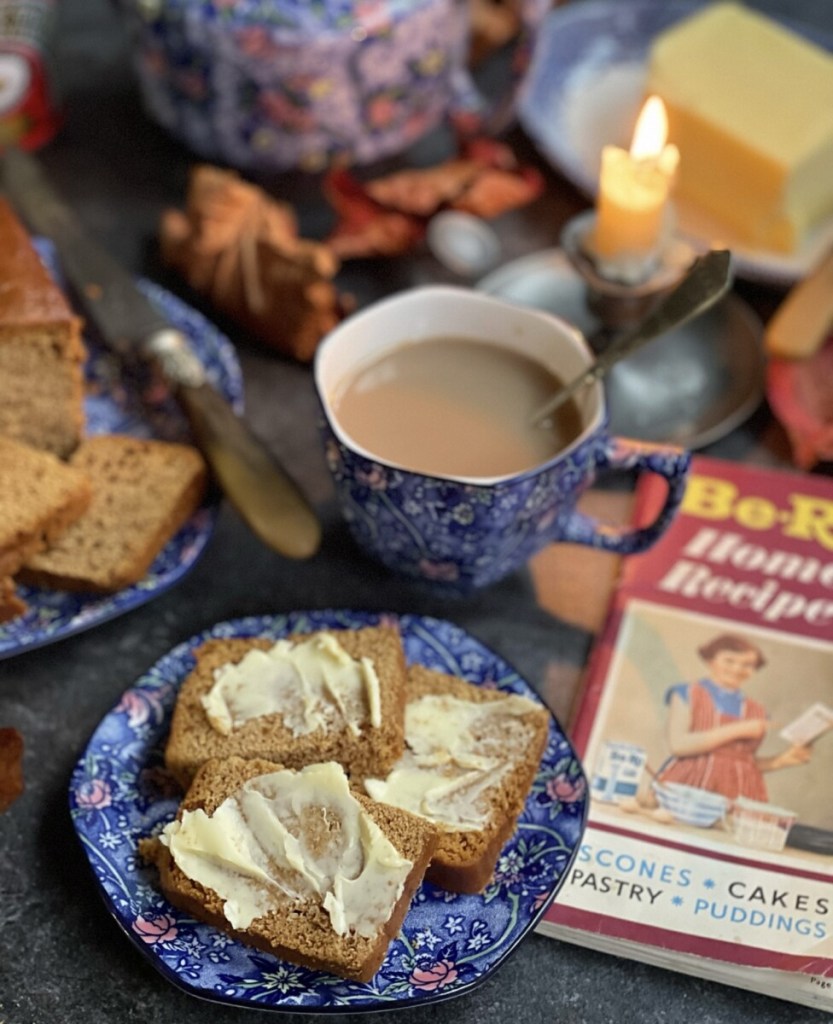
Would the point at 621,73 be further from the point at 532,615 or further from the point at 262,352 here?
the point at 532,615

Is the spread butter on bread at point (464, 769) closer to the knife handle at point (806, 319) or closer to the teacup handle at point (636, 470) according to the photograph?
the teacup handle at point (636, 470)

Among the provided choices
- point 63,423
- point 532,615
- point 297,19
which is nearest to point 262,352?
point 63,423

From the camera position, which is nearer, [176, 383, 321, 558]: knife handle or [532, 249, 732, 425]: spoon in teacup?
[532, 249, 732, 425]: spoon in teacup

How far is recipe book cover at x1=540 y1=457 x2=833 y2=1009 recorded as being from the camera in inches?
40.6

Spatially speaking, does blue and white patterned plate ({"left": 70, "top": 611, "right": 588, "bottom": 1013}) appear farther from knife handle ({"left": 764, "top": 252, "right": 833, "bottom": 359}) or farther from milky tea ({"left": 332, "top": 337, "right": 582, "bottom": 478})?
knife handle ({"left": 764, "top": 252, "right": 833, "bottom": 359})

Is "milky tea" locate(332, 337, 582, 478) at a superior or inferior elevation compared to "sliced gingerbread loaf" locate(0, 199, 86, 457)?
superior

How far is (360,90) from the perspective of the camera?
5.20ft

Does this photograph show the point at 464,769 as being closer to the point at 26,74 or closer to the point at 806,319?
the point at 806,319

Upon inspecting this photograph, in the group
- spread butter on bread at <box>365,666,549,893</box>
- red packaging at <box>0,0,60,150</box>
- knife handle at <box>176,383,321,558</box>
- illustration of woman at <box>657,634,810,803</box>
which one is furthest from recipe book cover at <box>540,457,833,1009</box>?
red packaging at <box>0,0,60,150</box>

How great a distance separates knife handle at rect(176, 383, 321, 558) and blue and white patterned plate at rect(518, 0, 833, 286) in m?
0.66

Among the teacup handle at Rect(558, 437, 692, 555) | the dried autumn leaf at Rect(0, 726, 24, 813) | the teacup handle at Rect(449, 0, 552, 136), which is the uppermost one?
the teacup handle at Rect(449, 0, 552, 136)

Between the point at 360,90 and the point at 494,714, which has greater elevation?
the point at 360,90

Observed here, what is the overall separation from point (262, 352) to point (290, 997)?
0.88m

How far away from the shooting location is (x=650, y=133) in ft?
4.31
